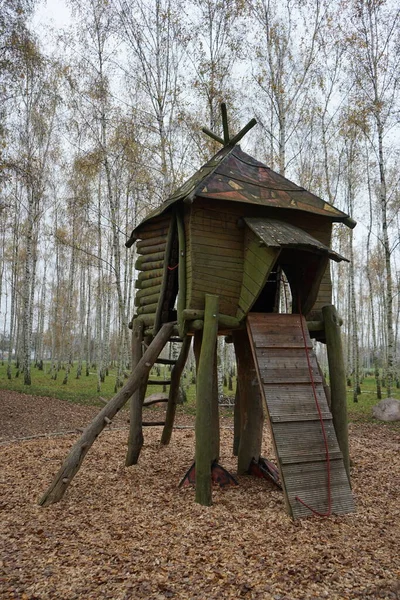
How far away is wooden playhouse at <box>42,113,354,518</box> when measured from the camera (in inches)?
192

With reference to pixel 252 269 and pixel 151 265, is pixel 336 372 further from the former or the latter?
pixel 151 265

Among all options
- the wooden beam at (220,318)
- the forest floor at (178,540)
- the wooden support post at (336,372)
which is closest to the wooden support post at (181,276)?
the wooden beam at (220,318)

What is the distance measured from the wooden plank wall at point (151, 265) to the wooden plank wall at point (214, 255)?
3.09 ft

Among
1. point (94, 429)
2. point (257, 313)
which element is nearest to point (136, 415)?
point (94, 429)

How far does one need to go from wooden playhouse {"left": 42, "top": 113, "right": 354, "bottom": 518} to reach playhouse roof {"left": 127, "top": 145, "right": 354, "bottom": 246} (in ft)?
0.06

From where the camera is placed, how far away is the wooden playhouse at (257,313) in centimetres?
→ 489

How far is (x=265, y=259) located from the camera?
17.0 feet

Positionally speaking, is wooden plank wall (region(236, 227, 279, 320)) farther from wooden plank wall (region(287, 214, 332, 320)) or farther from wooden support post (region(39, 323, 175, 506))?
wooden support post (region(39, 323, 175, 506))

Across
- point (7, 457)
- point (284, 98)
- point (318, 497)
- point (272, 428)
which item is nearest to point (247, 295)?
point (272, 428)

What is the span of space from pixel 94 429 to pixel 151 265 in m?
2.56

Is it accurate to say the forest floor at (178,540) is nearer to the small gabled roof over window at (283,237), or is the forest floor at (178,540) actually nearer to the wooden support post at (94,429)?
the wooden support post at (94,429)

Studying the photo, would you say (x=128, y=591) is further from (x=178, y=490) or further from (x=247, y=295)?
(x=247, y=295)

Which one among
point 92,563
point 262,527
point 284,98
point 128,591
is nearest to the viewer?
point 128,591

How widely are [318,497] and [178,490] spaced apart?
6.08 feet
